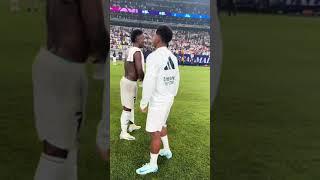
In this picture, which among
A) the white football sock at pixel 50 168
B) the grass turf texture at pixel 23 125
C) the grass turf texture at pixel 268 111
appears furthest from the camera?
the grass turf texture at pixel 268 111

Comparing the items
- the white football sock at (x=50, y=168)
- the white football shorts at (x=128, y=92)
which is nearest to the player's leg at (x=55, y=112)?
the white football sock at (x=50, y=168)

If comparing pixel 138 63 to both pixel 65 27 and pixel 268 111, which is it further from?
pixel 268 111

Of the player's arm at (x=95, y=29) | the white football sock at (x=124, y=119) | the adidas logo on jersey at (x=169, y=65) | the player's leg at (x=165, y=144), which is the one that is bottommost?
the player's leg at (x=165, y=144)

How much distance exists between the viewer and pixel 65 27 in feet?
8.34

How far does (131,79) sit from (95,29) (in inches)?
15.4

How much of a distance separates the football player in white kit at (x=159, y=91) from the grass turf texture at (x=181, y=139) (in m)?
0.03

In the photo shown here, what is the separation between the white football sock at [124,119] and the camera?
2.78m

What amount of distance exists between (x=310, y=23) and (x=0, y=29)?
35.9ft

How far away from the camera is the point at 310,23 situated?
18688mm

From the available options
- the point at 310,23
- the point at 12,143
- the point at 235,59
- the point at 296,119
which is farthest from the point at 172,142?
the point at 310,23

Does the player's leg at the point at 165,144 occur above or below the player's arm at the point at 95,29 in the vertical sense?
below

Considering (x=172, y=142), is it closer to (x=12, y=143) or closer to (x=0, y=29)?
(x=12, y=143)

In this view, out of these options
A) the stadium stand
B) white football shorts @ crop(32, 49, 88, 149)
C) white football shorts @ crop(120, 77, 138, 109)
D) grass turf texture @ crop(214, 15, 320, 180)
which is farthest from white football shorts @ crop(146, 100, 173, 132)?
grass turf texture @ crop(214, 15, 320, 180)

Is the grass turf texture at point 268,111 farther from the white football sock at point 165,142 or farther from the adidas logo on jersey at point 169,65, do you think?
the white football sock at point 165,142
